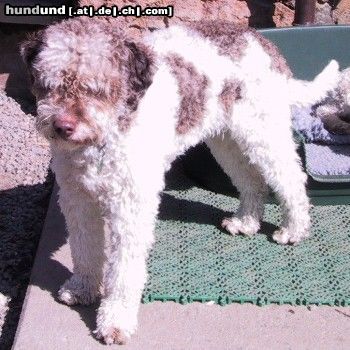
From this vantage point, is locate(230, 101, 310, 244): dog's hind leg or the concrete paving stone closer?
the concrete paving stone

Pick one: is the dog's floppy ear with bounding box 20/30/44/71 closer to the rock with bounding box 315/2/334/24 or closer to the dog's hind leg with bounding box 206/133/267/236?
the dog's hind leg with bounding box 206/133/267/236

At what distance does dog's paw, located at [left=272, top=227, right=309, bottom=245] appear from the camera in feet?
14.1

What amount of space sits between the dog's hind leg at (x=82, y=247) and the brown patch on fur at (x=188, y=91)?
582 mm

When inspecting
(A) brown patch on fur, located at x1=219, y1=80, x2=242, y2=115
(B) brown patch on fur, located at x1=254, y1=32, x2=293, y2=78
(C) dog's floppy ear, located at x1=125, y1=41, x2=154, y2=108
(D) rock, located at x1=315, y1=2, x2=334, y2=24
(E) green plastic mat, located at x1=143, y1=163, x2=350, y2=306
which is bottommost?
(E) green plastic mat, located at x1=143, y1=163, x2=350, y2=306

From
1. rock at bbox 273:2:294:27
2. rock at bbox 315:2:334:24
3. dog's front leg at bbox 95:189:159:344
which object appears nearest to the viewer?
dog's front leg at bbox 95:189:159:344

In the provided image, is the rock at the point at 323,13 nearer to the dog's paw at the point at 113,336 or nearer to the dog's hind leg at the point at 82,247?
the dog's hind leg at the point at 82,247

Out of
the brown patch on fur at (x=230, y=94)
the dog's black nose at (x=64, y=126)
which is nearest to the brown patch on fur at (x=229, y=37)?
the brown patch on fur at (x=230, y=94)

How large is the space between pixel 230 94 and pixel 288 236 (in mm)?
1043

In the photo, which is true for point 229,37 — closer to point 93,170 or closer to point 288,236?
point 93,170

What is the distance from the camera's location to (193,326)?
3611 mm

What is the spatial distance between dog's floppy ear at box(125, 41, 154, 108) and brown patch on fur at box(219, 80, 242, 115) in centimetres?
70

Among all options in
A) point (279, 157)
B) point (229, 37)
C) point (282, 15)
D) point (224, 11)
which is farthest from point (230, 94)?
point (282, 15)

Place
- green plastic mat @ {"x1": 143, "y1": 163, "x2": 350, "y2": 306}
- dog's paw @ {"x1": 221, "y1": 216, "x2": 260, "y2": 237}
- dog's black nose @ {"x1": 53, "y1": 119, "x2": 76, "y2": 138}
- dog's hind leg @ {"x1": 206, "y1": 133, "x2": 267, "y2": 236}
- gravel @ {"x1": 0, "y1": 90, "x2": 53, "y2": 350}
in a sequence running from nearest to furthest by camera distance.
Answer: dog's black nose @ {"x1": 53, "y1": 119, "x2": 76, "y2": 138}, green plastic mat @ {"x1": 143, "y1": 163, "x2": 350, "y2": 306}, gravel @ {"x1": 0, "y1": 90, "x2": 53, "y2": 350}, dog's hind leg @ {"x1": 206, "y1": 133, "x2": 267, "y2": 236}, dog's paw @ {"x1": 221, "y1": 216, "x2": 260, "y2": 237}

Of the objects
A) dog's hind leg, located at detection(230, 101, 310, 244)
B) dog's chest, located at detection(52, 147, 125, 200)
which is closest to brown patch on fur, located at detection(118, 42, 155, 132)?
dog's chest, located at detection(52, 147, 125, 200)
